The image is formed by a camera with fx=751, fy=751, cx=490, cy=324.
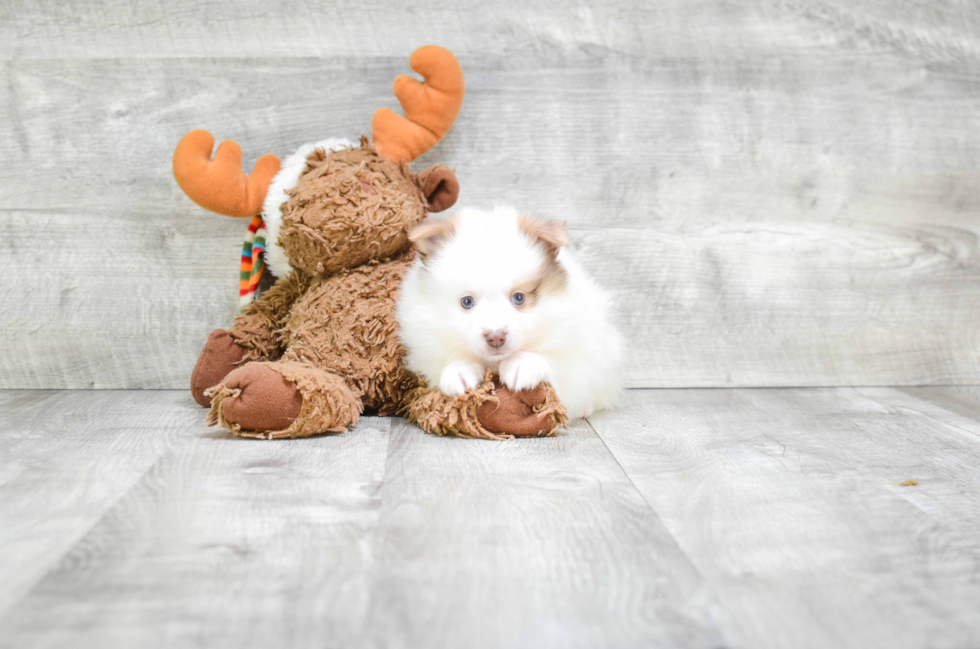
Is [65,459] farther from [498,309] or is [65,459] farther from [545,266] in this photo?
[545,266]

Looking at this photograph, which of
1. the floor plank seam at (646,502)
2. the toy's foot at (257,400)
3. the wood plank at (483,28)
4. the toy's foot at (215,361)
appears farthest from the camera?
the wood plank at (483,28)

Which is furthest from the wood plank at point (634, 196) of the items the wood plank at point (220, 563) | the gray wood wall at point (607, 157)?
the wood plank at point (220, 563)

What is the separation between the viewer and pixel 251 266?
173 cm

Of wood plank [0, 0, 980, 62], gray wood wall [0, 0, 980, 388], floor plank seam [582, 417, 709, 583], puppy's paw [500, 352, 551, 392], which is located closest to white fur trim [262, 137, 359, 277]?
gray wood wall [0, 0, 980, 388]

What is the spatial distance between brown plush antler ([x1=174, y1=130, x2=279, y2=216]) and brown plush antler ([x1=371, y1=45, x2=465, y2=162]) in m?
0.26

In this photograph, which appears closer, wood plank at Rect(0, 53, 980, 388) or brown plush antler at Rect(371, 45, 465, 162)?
brown plush antler at Rect(371, 45, 465, 162)

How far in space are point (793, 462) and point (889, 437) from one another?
0.33 metres

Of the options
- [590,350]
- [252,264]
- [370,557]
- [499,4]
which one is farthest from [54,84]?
[370,557]

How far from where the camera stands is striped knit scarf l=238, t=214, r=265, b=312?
171 centimetres

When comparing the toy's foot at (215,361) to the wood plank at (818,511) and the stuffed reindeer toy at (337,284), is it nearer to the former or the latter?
the stuffed reindeer toy at (337,284)

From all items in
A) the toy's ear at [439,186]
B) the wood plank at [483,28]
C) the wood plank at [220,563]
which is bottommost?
the wood plank at [220,563]

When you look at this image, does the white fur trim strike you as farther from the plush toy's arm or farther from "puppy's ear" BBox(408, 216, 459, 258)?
"puppy's ear" BBox(408, 216, 459, 258)

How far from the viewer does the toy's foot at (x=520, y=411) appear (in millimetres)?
1402

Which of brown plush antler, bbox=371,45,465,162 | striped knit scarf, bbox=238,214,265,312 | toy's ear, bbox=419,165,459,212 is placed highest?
brown plush antler, bbox=371,45,465,162
